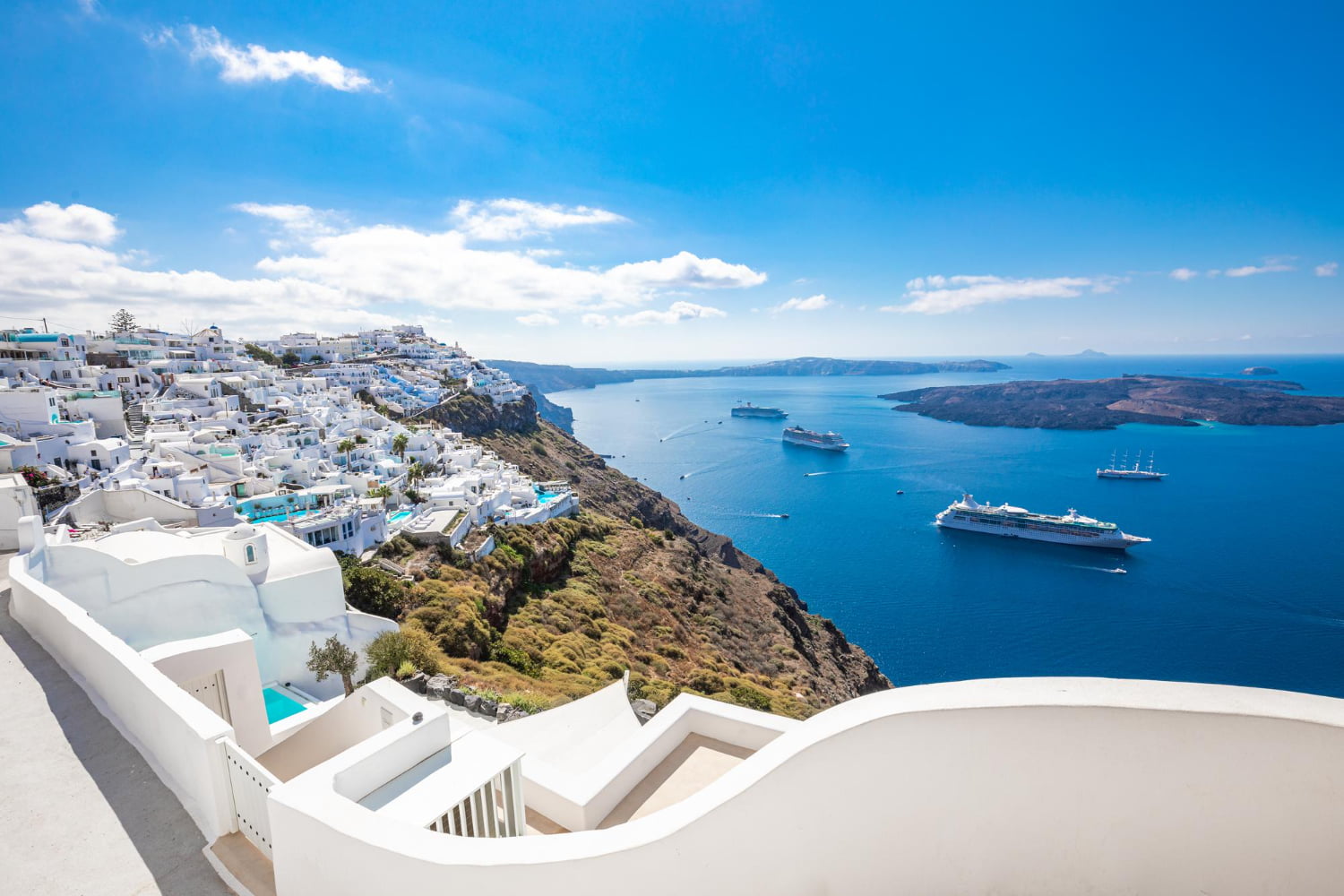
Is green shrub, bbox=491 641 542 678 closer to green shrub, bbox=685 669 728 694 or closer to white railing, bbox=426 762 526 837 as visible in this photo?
green shrub, bbox=685 669 728 694

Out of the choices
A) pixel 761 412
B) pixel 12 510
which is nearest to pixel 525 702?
pixel 12 510

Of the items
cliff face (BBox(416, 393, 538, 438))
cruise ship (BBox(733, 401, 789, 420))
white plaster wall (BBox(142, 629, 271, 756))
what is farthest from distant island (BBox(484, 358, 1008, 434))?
white plaster wall (BBox(142, 629, 271, 756))

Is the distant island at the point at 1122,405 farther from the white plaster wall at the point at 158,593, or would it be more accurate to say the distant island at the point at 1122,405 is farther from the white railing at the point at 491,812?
the white railing at the point at 491,812

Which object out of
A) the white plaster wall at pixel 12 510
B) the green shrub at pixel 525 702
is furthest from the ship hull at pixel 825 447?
the white plaster wall at pixel 12 510

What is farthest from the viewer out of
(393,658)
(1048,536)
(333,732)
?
(1048,536)

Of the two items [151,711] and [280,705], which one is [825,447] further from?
[151,711]

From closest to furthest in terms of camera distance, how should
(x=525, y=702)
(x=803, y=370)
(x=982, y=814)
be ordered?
(x=982, y=814) → (x=525, y=702) → (x=803, y=370)
